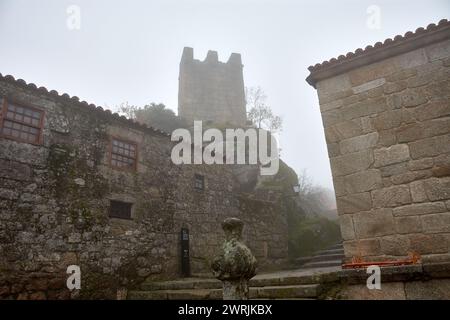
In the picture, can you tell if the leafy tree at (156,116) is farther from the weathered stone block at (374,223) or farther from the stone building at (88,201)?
the weathered stone block at (374,223)

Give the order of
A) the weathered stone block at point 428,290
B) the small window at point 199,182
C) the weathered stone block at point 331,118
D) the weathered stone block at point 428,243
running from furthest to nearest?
the small window at point 199,182
the weathered stone block at point 331,118
the weathered stone block at point 428,243
the weathered stone block at point 428,290

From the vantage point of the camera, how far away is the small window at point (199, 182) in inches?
430

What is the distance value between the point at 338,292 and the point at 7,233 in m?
6.38

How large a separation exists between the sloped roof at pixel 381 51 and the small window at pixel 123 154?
17.9ft

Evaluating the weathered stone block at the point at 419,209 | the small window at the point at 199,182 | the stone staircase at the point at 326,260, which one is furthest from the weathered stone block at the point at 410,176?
the small window at the point at 199,182

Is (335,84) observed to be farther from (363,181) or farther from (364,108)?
(363,181)

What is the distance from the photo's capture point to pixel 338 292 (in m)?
4.44

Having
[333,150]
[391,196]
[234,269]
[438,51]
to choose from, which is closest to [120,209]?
[234,269]

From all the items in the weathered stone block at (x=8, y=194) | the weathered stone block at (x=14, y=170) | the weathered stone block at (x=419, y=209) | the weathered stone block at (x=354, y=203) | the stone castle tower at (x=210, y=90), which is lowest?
A: the weathered stone block at (x=419, y=209)

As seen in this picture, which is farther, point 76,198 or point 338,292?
point 76,198

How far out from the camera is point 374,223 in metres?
5.01

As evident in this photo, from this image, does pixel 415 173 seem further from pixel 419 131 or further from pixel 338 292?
pixel 338 292
